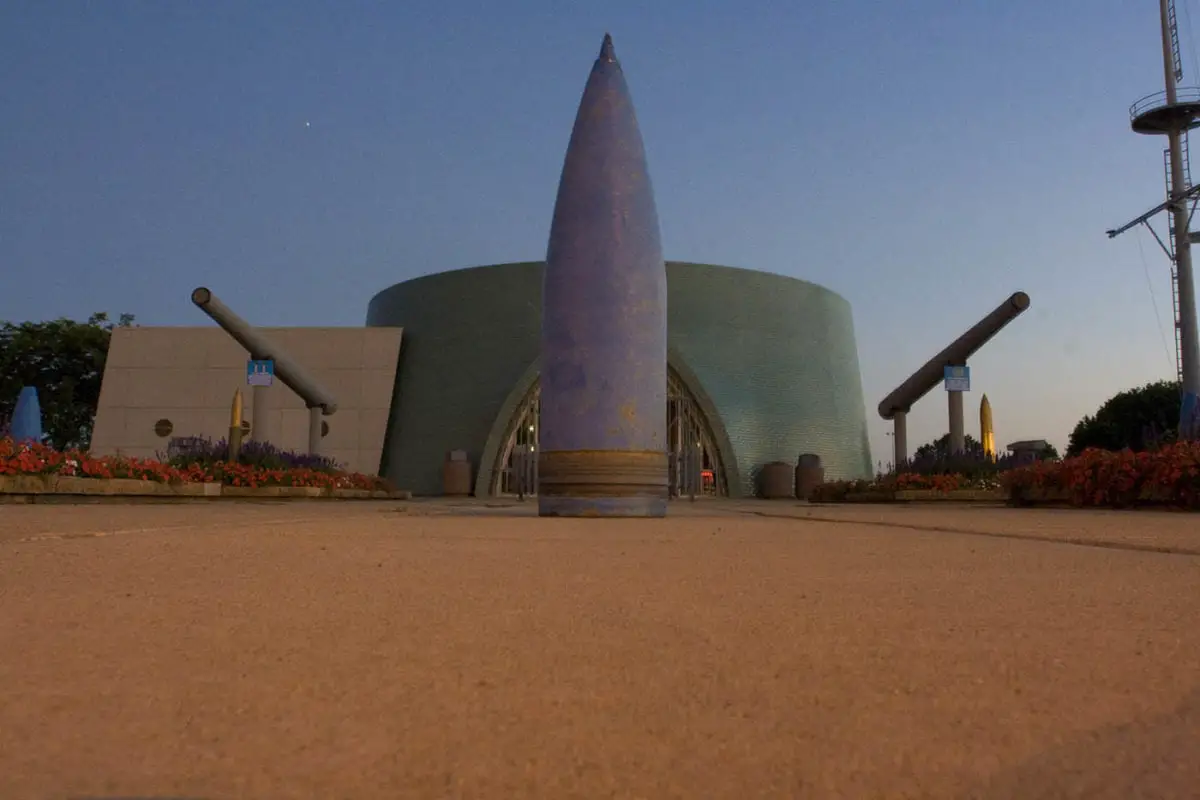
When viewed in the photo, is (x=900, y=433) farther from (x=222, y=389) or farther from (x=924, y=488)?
(x=222, y=389)

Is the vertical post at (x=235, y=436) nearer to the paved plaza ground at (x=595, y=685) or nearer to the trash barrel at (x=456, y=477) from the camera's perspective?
the trash barrel at (x=456, y=477)

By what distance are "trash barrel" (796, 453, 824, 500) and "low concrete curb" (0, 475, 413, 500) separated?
1284cm

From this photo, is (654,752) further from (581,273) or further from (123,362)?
(123,362)

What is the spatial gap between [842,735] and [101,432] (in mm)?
30184

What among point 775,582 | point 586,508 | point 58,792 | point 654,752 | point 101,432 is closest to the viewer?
point 58,792

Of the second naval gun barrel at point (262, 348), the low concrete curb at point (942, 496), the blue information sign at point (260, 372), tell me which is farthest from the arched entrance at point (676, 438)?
the low concrete curb at point (942, 496)

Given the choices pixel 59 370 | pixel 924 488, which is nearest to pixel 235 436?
pixel 924 488

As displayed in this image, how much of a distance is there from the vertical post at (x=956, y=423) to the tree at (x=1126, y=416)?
862 inches

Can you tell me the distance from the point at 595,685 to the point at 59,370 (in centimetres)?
3629

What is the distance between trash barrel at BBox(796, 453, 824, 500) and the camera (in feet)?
86.3

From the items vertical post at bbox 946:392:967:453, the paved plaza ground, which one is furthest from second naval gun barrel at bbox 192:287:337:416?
the paved plaza ground

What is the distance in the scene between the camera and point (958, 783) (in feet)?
2.88

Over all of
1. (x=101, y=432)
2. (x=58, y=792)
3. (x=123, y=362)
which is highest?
(x=123, y=362)

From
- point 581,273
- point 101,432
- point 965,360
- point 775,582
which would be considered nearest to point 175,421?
point 101,432
